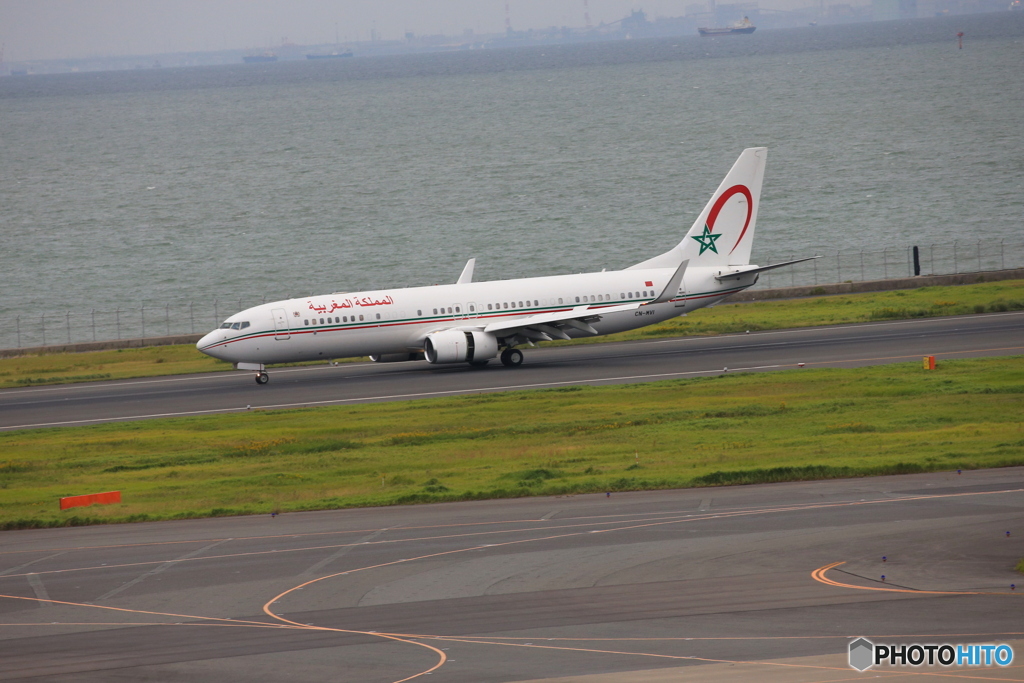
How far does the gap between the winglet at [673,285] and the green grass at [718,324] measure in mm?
8062

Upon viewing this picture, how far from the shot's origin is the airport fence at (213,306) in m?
92.1

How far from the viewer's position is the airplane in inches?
2287

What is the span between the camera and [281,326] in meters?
57.8

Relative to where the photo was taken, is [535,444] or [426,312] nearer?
[535,444]

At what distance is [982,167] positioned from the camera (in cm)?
15550

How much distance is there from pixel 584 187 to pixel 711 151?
132 ft

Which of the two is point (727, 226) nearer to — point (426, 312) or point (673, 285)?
point (673, 285)

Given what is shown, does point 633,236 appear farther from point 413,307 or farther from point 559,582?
point 559,582

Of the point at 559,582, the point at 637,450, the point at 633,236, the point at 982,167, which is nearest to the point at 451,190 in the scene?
the point at 633,236

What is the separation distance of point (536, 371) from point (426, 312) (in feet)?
20.3

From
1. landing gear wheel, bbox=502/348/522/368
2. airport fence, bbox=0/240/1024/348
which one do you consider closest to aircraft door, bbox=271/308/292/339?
landing gear wheel, bbox=502/348/522/368

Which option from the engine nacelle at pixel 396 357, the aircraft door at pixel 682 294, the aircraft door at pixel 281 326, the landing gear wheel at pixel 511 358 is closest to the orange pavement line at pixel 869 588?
the landing gear wheel at pixel 511 358

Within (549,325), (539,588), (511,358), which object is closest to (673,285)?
(549,325)

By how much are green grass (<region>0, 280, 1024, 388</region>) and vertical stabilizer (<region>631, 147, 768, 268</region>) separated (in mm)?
5544
